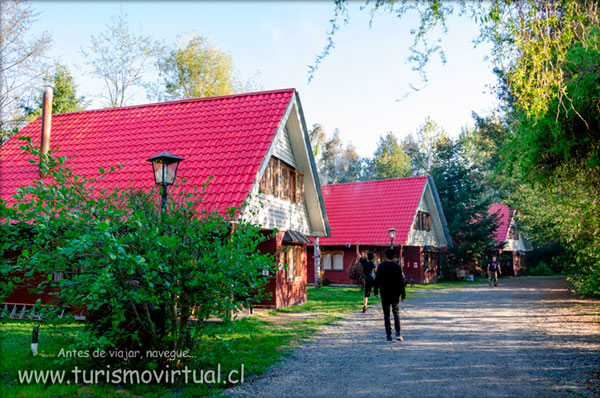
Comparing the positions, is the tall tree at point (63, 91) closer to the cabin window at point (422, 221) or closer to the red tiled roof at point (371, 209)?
the red tiled roof at point (371, 209)

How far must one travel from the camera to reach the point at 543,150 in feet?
34.9

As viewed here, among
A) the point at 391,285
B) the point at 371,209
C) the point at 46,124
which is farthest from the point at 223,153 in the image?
the point at 371,209

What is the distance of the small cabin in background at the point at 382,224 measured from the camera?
2844 centimetres

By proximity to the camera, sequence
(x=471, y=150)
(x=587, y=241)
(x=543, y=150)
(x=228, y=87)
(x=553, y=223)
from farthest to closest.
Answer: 1. (x=471, y=150)
2. (x=228, y=87)
3. (x=553, y=223)
4. (x=587, y=241)
5. (x=543, y=150)

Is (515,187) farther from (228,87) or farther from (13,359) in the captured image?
(13,359)

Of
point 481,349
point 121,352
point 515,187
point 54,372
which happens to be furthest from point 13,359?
point 515,187

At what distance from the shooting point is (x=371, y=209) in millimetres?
30328

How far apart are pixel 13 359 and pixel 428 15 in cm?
862

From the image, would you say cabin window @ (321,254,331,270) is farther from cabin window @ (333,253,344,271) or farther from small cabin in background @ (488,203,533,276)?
small cabin in background @ (488,203,533,276)

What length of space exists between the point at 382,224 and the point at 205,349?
2236 centimetres

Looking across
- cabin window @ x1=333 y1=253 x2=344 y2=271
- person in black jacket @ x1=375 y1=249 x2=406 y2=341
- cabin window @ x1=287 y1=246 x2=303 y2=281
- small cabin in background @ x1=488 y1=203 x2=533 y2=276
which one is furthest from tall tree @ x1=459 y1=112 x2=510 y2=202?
person in black jacket @ x1=375 y1=249 x2=406 y2=341

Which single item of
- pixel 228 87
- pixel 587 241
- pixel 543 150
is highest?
pixel 228 87

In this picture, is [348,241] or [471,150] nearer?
[348,241]

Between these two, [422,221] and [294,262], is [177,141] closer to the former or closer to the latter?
[294,262]
